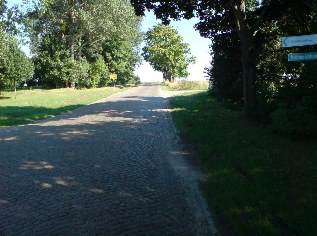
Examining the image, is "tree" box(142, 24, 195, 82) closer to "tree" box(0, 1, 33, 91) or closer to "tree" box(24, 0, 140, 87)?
"tree" box(24, 0, 140, 87)

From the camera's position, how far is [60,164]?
27.0 ft

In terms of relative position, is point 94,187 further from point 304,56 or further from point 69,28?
point 69,28

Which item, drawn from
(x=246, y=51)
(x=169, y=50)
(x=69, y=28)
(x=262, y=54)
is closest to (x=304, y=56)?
(x=246, y=51)

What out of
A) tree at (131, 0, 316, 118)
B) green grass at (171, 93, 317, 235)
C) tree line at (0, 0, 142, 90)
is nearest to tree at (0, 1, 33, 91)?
tree line at (0, 0, 142, 90)

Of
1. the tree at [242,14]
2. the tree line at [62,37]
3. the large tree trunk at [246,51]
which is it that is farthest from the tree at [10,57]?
the large tree trunk at [246,51]

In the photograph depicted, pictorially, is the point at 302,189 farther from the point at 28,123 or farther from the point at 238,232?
the point at 28,123

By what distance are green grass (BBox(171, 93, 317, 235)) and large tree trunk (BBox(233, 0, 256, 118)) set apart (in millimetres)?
2873

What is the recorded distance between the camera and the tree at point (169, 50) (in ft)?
247

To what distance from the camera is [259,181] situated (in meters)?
6.33

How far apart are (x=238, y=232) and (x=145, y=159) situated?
14.2 feet

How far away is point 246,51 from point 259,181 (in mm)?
8170

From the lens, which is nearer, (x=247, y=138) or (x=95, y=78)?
(x=247, y=138)

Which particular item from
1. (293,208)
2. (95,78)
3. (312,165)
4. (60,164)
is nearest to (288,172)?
(312,165)

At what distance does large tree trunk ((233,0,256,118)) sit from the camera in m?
13.5
